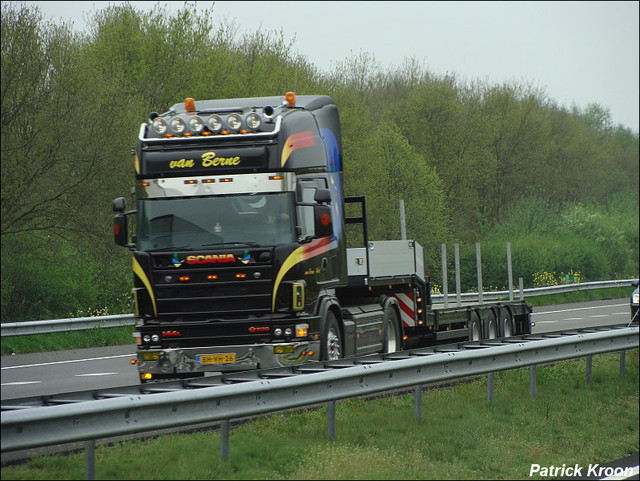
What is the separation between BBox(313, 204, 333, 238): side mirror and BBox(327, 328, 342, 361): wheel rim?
1799 millimetres

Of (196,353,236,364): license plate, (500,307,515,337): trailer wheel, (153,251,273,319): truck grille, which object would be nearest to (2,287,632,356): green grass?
(153,251,273,319): truck grille

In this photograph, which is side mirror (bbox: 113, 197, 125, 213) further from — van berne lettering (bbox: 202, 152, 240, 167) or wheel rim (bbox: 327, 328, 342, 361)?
wheel rim (bbox: 327, 328, 342, 361)

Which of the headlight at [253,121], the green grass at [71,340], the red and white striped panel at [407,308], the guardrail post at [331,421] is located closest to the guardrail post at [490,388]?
the guardrail post at [331,421]

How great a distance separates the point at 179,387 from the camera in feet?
31.6

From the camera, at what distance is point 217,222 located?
12766 millimetres

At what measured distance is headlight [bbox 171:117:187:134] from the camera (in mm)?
13156

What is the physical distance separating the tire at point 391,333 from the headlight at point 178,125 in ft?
17.8

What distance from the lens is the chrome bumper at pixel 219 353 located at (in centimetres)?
1262

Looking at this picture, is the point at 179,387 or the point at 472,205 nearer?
the point at 179,387

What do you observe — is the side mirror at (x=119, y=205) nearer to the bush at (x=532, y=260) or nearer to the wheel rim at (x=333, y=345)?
the wheel rim at (x=333, y=345)

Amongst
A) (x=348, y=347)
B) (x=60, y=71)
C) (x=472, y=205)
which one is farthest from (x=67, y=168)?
(x=472, y=205)

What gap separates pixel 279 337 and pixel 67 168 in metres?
14.3

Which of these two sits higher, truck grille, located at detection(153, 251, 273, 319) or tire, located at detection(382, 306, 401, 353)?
truck grille, located at detection(153, 251, 273, 319)

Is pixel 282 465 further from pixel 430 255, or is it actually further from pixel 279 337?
pixel 430 255
